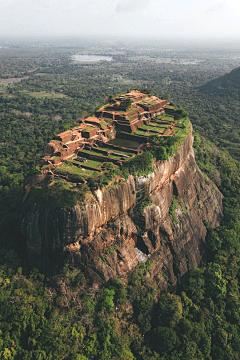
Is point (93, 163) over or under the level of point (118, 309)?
over

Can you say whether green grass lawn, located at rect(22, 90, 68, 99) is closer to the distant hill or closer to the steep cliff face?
the distant hill

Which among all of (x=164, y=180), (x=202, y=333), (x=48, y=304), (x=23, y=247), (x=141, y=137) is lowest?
(x=202, y=333)

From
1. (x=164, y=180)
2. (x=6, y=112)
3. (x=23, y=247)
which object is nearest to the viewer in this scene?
(x=23, y=247)

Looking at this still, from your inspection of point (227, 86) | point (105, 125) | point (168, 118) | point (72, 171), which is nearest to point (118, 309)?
point (72, 171)

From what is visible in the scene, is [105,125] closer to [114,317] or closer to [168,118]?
[168,118]

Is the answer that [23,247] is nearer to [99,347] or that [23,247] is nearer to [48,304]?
[48,304]

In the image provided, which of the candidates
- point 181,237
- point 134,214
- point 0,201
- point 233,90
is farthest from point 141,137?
point 233,90
